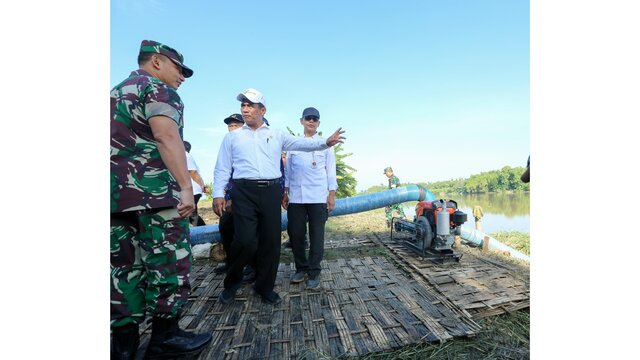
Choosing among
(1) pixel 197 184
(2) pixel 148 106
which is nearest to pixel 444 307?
(2) pixel 148 106

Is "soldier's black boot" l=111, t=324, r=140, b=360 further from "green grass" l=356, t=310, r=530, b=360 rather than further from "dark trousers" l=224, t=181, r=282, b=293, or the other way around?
"green grass" l=356, t=310, r=530, b=360

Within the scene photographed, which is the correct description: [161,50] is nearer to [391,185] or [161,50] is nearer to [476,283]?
[476,283]

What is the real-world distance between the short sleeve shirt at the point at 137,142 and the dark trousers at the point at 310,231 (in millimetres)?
1935

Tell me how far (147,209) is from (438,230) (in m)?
4.03

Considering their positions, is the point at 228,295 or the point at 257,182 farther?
the point at 228,295

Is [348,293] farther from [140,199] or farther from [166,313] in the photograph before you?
[140,199]

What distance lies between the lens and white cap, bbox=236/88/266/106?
116 inches

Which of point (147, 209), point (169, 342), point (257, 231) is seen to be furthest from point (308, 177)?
point (169, 342)

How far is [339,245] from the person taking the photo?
18.3 feet

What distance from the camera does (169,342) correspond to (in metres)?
1.93

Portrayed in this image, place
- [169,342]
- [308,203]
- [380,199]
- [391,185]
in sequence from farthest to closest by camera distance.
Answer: [391,185], [380,199], [308,203], [169,342]

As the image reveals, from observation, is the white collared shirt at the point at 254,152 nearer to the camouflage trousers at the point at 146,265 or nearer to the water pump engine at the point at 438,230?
the camouflage trousers at the point at 146,265

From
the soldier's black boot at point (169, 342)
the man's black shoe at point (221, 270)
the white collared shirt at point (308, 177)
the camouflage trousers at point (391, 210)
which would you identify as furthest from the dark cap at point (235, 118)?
the camouflage trousers at point (391, 210)

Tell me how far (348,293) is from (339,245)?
96.0 inches
